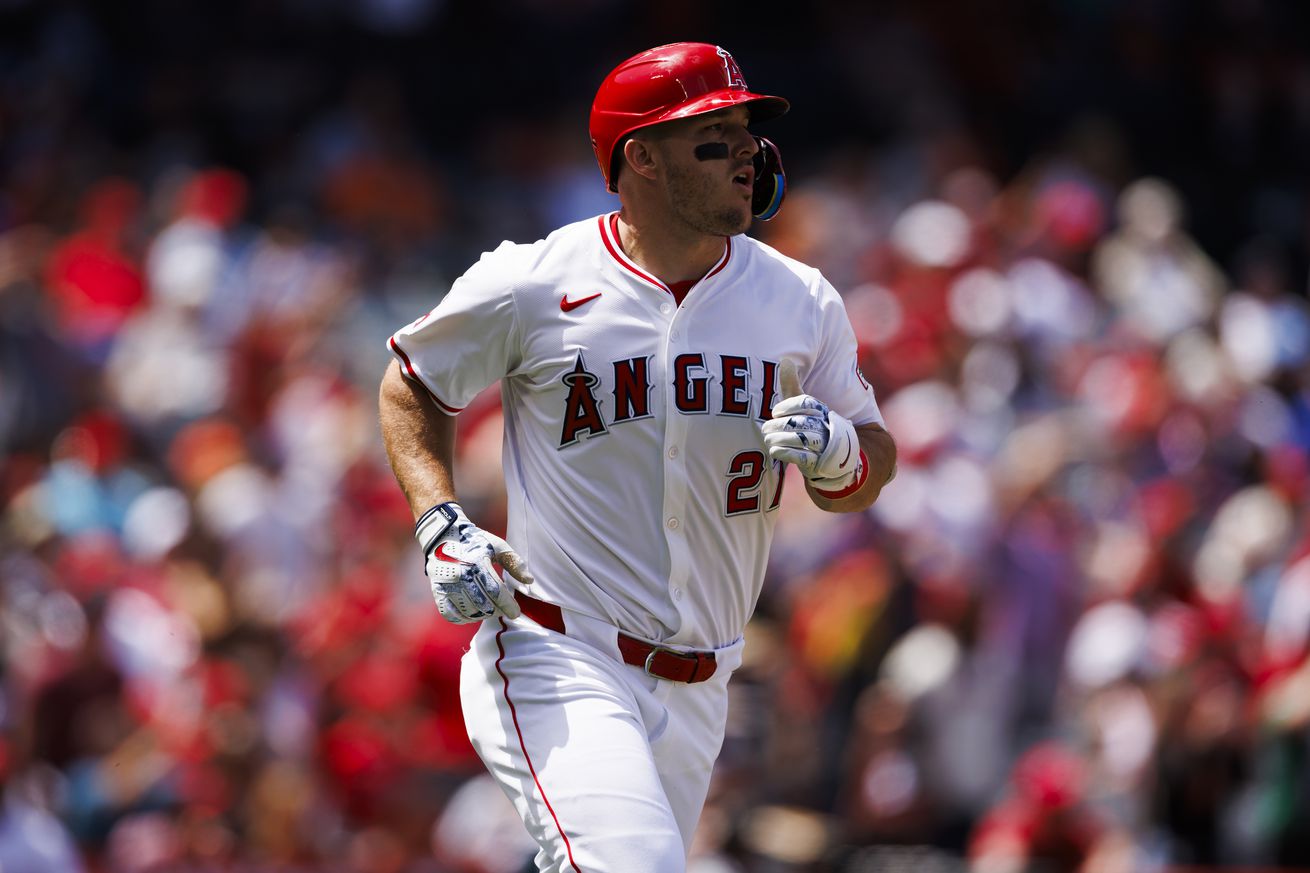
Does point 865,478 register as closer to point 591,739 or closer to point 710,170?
point 710,170

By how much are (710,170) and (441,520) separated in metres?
1.04

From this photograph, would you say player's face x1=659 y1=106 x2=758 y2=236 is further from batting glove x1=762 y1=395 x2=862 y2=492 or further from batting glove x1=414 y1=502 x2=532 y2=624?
batting glove x1=414 y1=502 x2=532 y2=624

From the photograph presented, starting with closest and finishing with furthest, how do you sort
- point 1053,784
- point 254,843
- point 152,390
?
1. point 1053,784
2. point 254,843
3. point 152,390

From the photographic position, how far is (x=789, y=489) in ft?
31.9

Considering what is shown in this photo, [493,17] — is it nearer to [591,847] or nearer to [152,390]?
[152,390]

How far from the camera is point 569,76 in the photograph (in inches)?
→ 566

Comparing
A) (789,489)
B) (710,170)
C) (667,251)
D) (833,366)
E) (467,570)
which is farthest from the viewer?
(789,489)

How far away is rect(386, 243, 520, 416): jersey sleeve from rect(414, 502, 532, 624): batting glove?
1.26ft

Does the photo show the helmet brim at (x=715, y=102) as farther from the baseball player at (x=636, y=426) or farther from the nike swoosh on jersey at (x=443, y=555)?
the nike swoosh on jersey at (x=443, y=555)

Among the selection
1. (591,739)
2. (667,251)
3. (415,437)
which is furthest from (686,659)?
(667,251)

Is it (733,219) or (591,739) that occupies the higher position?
(733,219)

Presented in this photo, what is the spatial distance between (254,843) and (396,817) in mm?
650

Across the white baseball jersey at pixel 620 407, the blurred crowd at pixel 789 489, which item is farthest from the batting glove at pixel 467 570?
the blurred crowd at pixel 789 489

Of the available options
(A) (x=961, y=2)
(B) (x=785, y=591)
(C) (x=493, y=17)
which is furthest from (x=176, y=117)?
(B) (x=785, y=591)
